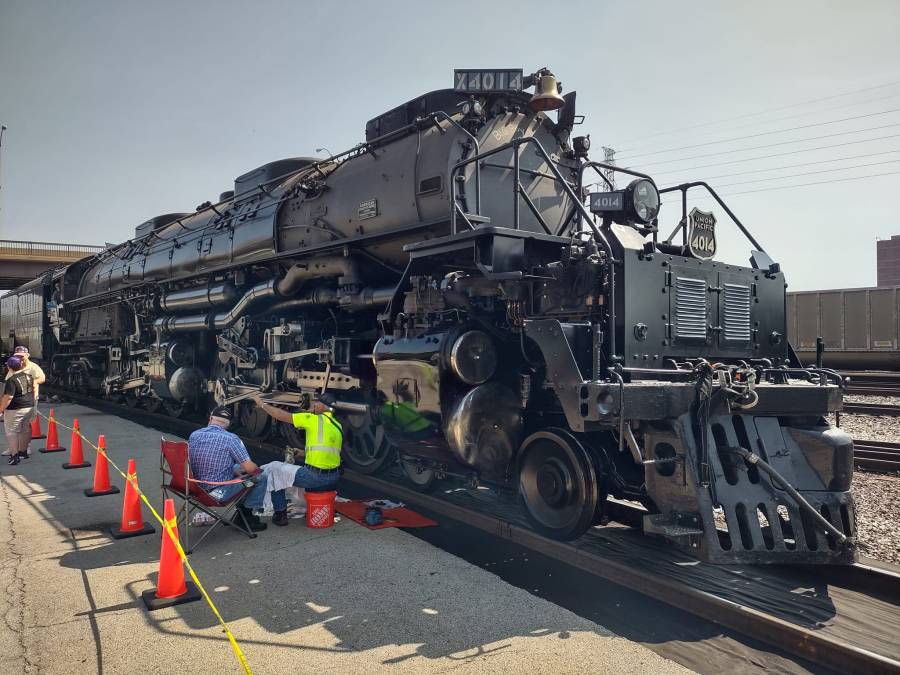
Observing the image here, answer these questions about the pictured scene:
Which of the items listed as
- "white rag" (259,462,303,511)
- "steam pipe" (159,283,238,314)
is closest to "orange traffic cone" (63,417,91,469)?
"steam pipe" (159,283,238,314)

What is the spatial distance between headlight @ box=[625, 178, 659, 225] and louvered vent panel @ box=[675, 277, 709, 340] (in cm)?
74

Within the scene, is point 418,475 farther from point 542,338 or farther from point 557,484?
point 542,338

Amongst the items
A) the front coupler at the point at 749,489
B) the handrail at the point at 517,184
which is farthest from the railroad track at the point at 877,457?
the handrail at the point at 517,184

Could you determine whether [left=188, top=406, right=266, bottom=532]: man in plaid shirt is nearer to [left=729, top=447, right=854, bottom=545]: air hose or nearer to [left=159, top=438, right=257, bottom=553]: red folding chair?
[left=159, top=438, right=257, bottom=553]: red folding chair

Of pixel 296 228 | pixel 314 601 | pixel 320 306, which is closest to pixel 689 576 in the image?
pixel 314 601

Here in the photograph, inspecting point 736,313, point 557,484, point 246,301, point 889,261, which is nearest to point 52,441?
point 246,301

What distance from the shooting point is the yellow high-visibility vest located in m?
5.88

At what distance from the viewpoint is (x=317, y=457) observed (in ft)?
19.3

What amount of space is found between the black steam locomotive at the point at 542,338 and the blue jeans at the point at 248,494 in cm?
130

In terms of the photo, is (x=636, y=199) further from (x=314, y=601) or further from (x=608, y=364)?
(x=314, y=601)

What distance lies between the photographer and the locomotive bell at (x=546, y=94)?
6078 mm

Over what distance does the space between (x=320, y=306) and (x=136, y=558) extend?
3912 mm

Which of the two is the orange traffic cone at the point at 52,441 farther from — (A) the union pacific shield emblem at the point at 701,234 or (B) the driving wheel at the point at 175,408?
(A) the union pacific shield emblem at the point at 701,234

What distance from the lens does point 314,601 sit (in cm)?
404
